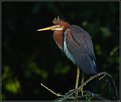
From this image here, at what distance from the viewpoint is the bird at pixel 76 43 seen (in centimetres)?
281

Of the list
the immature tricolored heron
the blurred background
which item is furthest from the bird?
the blurred background

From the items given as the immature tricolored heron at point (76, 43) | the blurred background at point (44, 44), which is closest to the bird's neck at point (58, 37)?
the immature tricolored heron at point (76, 43)

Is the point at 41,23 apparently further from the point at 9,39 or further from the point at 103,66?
the point at 103,66

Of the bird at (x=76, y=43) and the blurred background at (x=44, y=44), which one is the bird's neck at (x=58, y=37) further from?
the blurred background at (x=44, y=44)

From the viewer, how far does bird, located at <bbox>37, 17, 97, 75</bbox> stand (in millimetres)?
2812

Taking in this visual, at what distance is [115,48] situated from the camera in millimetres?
5590

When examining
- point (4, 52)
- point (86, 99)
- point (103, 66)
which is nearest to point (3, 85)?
point (4, 52)

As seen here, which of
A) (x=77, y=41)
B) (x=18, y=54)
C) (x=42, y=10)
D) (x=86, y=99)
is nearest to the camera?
(x=86, y=99)

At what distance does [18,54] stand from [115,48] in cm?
150

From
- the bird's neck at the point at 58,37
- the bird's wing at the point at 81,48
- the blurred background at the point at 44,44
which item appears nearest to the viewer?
the bird's wing at the point at 81,48

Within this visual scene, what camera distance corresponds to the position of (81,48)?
2953 mm

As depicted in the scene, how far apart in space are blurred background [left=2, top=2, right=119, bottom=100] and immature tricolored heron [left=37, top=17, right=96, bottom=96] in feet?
7.93

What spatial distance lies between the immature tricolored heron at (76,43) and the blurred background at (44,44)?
7.93ft

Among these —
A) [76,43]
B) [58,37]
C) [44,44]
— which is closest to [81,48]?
[76,43]
